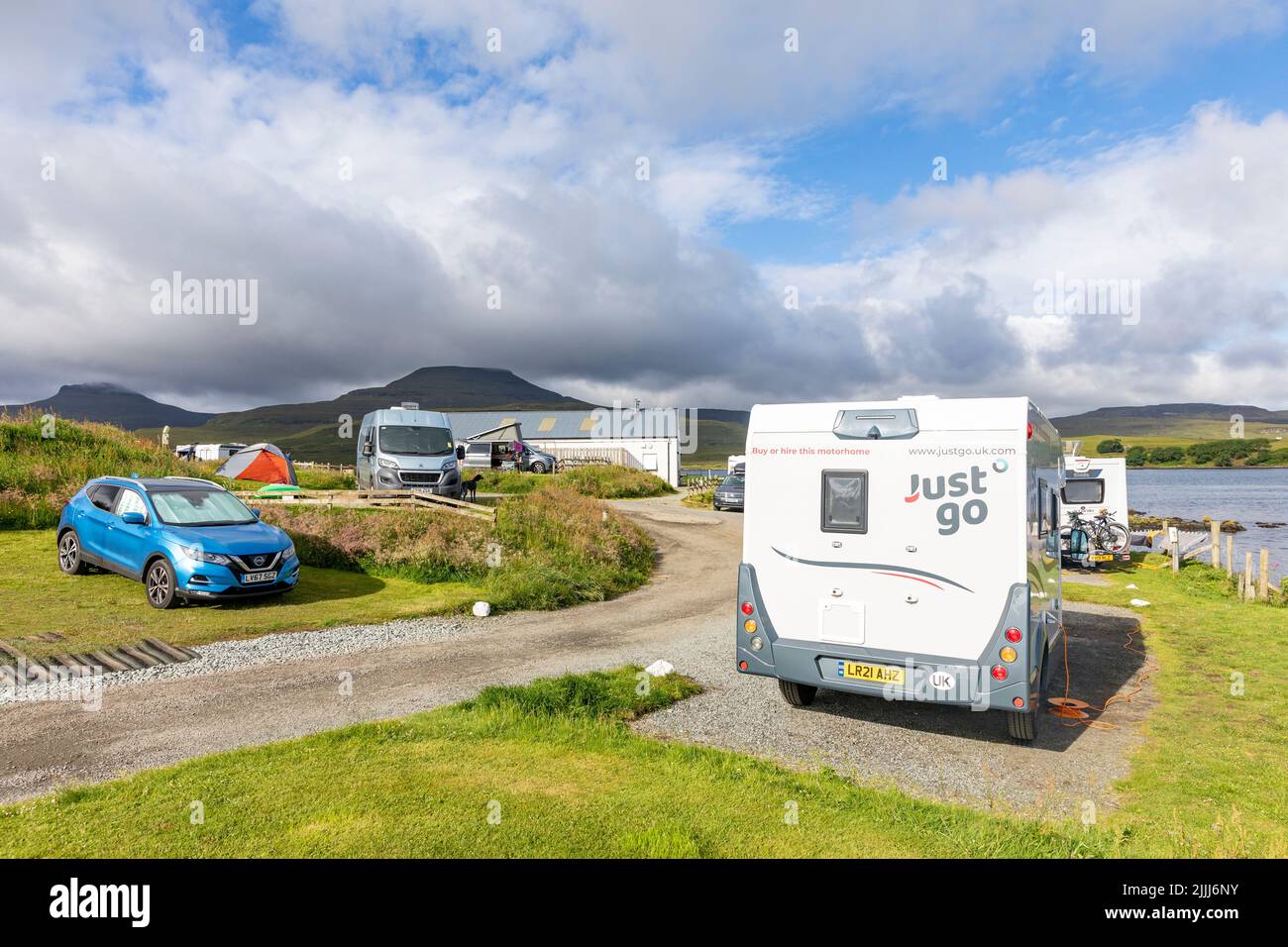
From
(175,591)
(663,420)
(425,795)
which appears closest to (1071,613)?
(425,795)

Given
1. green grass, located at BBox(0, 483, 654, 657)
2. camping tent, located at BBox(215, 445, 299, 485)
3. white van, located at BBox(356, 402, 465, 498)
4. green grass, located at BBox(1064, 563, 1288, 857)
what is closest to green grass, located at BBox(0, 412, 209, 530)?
green grass, located at BBox(0, 483, 654, 657)

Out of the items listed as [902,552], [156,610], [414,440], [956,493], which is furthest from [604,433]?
[956,493]

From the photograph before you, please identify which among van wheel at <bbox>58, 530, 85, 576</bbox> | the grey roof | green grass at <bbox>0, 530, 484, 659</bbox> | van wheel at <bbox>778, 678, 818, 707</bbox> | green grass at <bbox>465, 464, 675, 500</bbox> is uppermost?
the grey roof

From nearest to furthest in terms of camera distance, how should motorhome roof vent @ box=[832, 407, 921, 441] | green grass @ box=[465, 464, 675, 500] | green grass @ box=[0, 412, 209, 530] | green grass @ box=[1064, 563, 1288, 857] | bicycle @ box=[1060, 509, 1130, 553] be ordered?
green grass @ box=[1064, 563, 1288, 857]
motorhome roof vent @ box=[832, 407, 921, 441]
green grass @ box=[0, 412, 209, 530]
bicycle @ box=[1060, 509, 1130, 553]
green grass @ box=[465, 464, 675, 500]

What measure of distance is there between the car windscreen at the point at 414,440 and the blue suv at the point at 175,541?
32.7 ft

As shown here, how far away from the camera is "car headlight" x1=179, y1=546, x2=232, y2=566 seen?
12078 millimetres

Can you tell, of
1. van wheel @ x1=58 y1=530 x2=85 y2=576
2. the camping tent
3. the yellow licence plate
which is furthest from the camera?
the camping tent

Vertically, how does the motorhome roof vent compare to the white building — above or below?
below

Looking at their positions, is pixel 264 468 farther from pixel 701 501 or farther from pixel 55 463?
pixel 701 501

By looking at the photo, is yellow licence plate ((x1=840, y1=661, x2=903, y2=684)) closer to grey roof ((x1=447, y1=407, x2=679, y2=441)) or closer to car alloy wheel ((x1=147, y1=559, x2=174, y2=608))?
car alloy wheel ((x1=147, y1=559, x2=174, y2=608))

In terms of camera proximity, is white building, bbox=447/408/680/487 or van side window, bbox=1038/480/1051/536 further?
white building, bbox=447/408/680/487

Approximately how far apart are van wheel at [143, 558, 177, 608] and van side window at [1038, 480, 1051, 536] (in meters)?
12.3

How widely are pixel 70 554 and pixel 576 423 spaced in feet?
198

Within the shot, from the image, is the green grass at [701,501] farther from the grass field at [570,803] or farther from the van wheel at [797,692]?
the grass field at [570,803]
